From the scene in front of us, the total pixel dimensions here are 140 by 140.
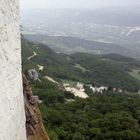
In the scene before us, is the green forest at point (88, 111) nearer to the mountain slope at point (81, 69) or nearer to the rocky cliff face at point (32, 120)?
the mountain slope at point (81, 69)

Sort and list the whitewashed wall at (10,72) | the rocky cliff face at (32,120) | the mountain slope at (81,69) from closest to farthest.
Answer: the whitewashed wall at (10,72) → the rocky cliff face at (32,120) → the mountain slope at (81,69)

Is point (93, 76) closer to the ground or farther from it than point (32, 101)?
closer to the ground

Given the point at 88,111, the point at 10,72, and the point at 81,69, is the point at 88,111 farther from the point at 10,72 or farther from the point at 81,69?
the point at 81,69

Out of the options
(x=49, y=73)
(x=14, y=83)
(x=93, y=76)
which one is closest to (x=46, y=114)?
(x=14, y=83)

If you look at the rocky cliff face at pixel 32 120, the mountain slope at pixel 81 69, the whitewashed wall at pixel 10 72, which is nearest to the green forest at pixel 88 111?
the mountain slope at pixel 81 69

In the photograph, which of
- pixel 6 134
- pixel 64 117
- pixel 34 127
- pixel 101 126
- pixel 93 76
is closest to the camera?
pixel 6 134

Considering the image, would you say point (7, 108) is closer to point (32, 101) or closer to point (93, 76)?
point (32, 101)

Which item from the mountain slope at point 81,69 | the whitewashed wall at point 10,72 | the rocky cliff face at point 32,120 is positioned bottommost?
the mountain slope at point 81,69

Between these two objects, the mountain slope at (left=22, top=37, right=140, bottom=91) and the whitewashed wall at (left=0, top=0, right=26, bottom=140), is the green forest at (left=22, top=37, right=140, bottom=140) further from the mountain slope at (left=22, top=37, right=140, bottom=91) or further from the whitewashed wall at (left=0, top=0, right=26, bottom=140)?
the whitewashed wall at (left=0, top=0, right=26, bottom=140)

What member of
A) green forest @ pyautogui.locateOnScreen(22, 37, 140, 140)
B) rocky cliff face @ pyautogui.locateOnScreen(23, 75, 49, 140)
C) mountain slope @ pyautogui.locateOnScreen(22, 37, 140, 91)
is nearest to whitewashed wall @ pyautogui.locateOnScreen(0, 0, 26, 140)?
rocky cliff face @ pyautogui.locateOnScreen(23, 75, 49, 140)
